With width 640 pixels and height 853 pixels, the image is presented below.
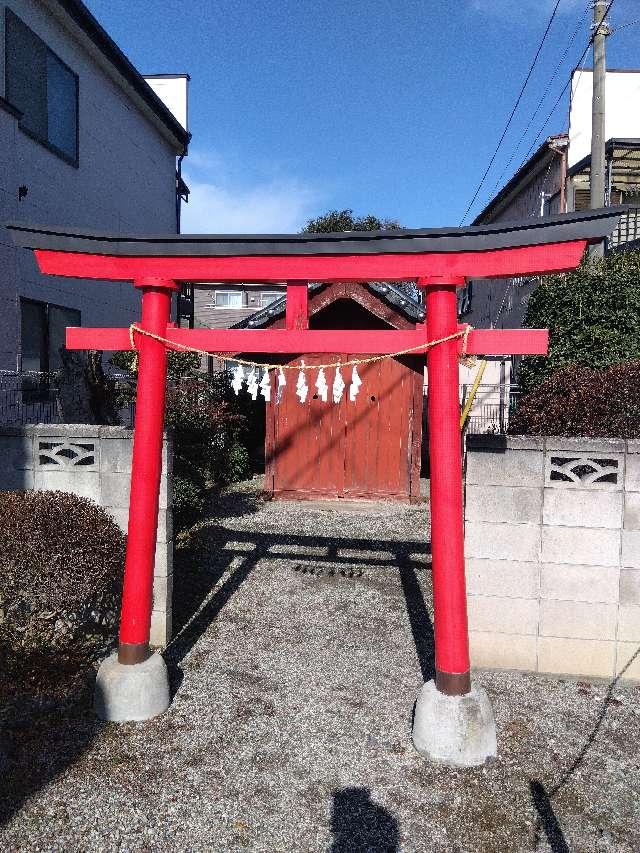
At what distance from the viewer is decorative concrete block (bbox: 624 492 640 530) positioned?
5.10 meters

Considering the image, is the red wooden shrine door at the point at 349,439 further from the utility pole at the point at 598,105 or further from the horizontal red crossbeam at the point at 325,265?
the horizontal red crossbeam at the point at 325,265

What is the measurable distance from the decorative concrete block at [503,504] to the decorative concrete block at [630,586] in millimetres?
885

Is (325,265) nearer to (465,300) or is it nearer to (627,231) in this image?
(627,231)

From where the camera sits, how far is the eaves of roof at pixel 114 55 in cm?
1168

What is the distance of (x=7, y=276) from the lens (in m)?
9.91

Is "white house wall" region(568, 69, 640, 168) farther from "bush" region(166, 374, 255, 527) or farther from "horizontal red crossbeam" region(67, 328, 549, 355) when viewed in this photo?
"horizontal red crossbeam" region(67, 328, 549, 355)

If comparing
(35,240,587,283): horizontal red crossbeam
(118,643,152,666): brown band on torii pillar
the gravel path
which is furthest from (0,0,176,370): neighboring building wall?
the gravel path

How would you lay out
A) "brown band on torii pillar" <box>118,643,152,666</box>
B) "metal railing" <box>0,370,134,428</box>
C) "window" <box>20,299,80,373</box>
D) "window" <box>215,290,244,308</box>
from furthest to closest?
"window" <box>215,290,244,308</box> → "window" <box>20,299,80,373</box> → "metal railing" <box>0,370,134,428</box> → "brown band on torii pillar" <box>118,643,152,666</box>

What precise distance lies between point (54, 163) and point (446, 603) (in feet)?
39.3

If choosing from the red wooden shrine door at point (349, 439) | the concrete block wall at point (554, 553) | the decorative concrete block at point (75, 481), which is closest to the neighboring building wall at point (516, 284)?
the red wooden shrine door at point (349, 439)

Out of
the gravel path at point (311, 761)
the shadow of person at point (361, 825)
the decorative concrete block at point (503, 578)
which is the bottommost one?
the shadow of person at point (361, 825)

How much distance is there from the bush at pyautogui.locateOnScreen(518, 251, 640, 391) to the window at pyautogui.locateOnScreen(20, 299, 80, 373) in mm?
9951

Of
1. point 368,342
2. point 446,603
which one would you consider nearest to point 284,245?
point 368,342

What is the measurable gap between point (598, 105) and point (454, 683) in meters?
14.4
